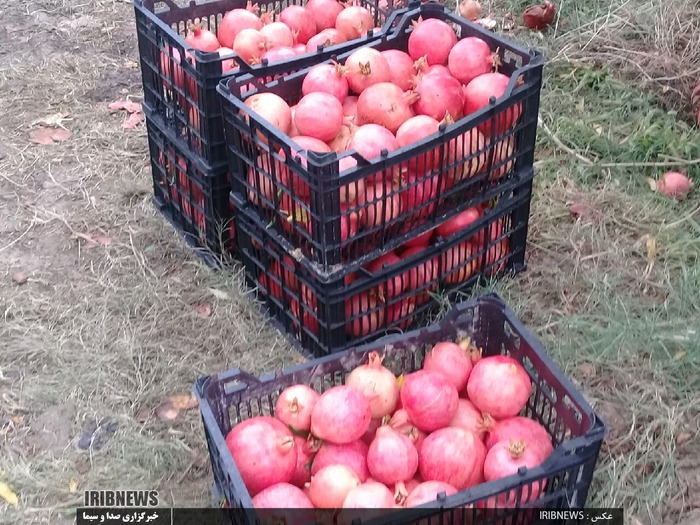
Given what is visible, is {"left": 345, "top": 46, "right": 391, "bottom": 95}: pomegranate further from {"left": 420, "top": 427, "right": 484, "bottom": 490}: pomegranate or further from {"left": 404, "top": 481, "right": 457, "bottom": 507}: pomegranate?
{"left": 404, "top": 481, "right": 457, "bottom": 507}: pomegranate

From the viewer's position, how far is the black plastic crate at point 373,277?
241 centimetres

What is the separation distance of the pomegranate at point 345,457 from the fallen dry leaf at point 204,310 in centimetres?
94

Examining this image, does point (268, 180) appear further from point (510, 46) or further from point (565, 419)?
point (565, 419)

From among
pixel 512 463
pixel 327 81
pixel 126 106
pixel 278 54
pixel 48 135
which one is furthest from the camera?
pixel 126 106

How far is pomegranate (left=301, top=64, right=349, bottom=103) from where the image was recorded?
252 centimetres

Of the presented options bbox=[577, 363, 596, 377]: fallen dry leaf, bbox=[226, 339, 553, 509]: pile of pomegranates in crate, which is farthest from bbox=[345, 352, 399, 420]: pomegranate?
bbox=[577, 363, 596, 377]: fallen dry leaf

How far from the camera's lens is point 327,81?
2523 mm

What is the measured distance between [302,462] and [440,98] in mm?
1157

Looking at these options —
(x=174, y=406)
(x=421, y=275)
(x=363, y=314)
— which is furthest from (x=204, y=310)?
(x=421, y=275)

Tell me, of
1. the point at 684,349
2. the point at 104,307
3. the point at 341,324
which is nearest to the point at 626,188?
the point at 684,349

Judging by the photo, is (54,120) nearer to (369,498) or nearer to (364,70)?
(364,70)

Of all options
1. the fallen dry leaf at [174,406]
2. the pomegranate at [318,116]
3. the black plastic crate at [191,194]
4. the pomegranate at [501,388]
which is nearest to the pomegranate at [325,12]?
the black plastic crate at [191,194]

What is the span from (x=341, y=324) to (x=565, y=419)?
70 cm

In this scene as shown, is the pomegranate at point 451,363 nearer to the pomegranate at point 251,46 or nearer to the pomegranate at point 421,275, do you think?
the pomegranate at point 421,275
